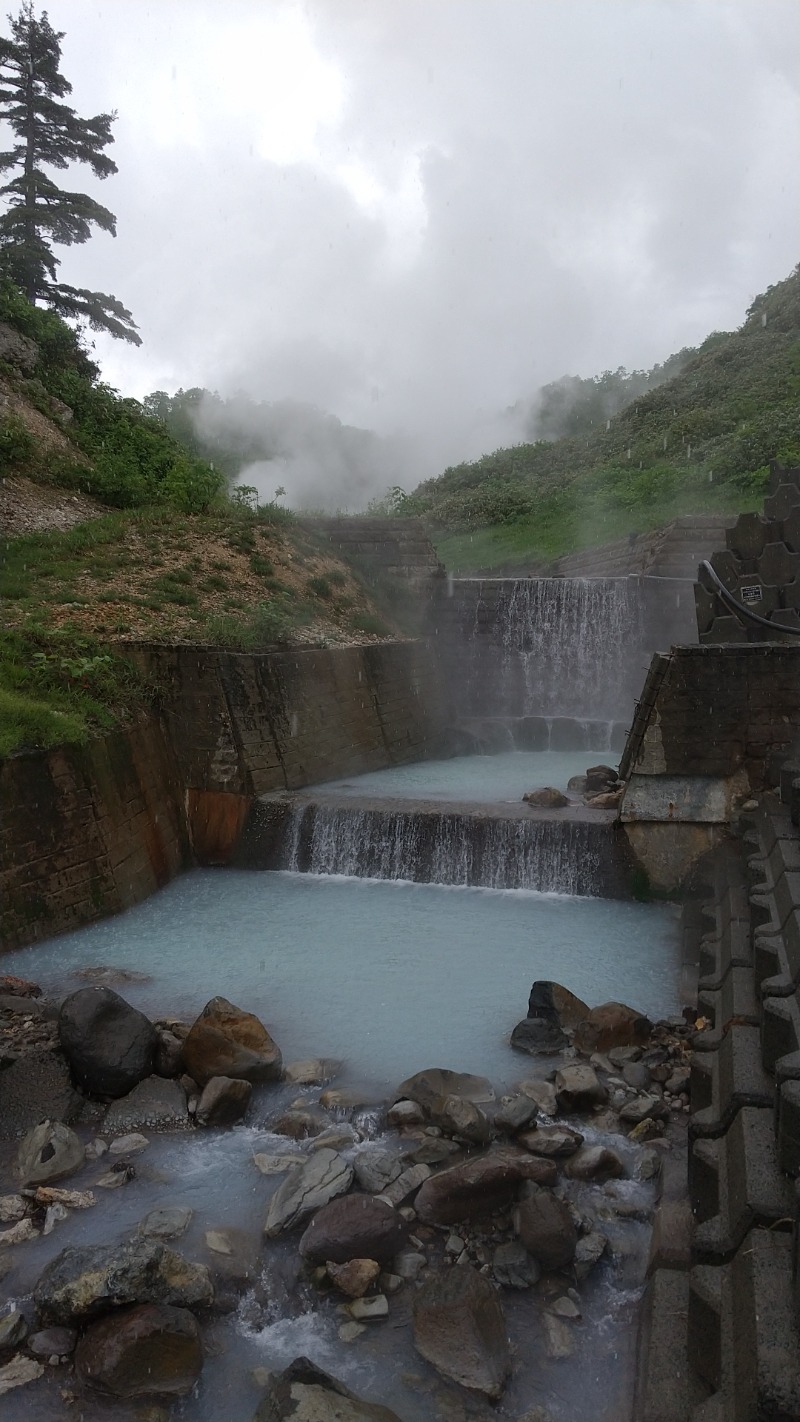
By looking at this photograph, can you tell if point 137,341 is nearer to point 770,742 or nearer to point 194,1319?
point 770,742

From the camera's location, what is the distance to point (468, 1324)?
332 centimetres

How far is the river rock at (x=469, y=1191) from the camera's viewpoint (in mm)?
3969

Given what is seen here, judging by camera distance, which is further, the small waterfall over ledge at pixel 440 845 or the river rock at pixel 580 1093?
the small waterfall over ledge at pixel 440 845

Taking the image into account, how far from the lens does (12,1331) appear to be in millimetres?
3355

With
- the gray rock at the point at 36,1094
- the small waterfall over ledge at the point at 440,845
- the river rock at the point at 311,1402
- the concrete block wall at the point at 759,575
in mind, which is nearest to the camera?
the river rock at the point at 311,1402

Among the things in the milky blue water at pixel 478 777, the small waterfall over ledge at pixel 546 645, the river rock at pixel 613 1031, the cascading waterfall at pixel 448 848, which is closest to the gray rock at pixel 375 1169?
the river rock at pixel 613 1031

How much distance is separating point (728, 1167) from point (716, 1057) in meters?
1.16

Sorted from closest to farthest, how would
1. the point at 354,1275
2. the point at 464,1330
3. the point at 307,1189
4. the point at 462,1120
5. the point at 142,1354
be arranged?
1. the point at 142,1354
2. the point at 464,1330
3. the point at 354,1275
4. the point at 307,1189
5. the point at 462,1120

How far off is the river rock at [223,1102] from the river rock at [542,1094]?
1651mm

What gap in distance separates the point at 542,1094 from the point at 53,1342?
9.10ft

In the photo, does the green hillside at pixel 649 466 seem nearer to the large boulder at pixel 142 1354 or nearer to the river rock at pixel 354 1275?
the river rock at pixel 354 1275

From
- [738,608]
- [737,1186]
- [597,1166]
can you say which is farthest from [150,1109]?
[738,608]

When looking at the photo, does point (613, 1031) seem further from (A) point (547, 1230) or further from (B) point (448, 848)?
(B) point (448, 848)

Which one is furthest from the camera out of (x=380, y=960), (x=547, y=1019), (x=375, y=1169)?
(x=380, y=960)
